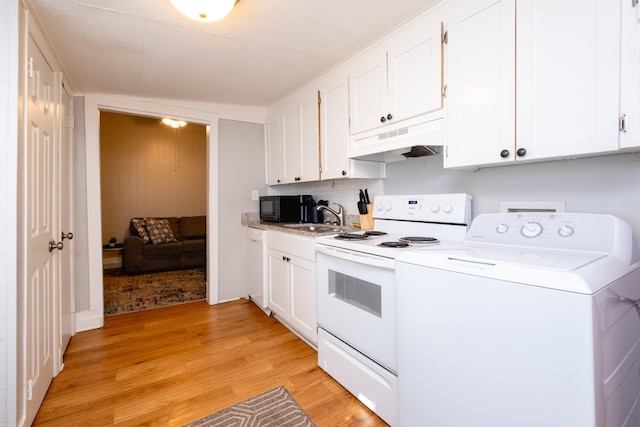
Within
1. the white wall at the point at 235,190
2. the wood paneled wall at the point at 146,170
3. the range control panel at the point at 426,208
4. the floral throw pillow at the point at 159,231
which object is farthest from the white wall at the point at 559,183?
the wood paneled wall at the point at 146,170

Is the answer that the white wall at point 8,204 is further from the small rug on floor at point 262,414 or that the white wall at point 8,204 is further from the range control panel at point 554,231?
the range control panel at point 554,231

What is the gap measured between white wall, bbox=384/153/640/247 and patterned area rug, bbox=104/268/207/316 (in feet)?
9.71

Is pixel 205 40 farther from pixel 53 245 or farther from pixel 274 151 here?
pixel 53 245

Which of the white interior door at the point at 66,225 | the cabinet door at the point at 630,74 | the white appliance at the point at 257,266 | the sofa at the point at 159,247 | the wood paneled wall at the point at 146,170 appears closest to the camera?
the cabinet door at the point at 630,74

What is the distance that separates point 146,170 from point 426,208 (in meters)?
4.96

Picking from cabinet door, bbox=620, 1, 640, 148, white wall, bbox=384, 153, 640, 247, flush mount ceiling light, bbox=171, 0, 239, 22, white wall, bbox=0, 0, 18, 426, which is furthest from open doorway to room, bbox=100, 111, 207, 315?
cabinet door, bbox=620, 1, 640, 148

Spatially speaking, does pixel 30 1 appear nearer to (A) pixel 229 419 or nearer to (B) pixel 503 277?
(A) pixel 229 419

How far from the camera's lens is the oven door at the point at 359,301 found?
4.78 ft

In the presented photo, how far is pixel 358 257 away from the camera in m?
1.60

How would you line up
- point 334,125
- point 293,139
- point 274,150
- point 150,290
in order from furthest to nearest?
point 150,290
point 274,150
point 293,139
point 334,125

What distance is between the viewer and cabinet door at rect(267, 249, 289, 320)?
8.32 ft

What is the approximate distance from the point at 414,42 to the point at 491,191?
0.96 metres

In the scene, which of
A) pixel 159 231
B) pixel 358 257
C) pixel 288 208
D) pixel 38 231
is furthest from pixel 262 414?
pixel 159 231

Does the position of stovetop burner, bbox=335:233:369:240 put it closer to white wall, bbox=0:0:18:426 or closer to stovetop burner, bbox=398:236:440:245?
stovetop burner, bbox=398:236:440:245
